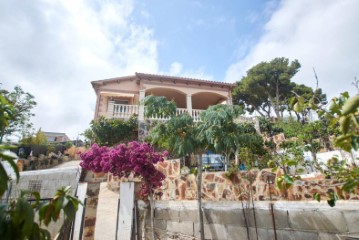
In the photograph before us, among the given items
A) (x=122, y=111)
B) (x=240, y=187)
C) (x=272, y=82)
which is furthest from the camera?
(x=272, y=82)

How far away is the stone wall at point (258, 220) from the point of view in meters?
3.51

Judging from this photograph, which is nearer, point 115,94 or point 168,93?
point 115,94

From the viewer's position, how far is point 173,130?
527 cm

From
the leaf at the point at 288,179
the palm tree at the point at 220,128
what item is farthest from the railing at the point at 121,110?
the leaf at the point at 288,179

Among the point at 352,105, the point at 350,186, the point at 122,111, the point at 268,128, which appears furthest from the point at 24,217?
the point at 268,128

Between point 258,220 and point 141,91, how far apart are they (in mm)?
10962

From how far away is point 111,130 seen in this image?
11.8 metres

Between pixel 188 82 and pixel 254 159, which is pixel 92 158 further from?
pixel 188 82

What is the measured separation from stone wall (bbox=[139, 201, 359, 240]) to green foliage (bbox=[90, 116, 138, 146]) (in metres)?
6.40

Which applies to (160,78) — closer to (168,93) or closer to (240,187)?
(168,93)

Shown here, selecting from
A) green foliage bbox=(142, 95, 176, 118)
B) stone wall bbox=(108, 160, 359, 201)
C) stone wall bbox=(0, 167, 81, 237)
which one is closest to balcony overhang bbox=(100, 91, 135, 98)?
stone wall bbox=(0, 167, 81, 237)

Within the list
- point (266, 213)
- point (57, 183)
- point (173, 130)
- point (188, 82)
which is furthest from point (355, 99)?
point (188, 82)

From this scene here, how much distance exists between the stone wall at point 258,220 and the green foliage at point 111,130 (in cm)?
640

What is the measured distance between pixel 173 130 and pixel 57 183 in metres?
5.95
